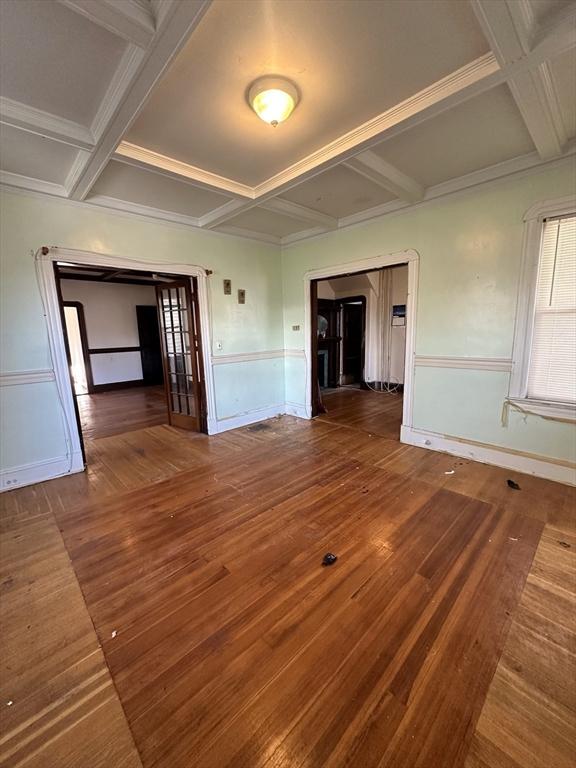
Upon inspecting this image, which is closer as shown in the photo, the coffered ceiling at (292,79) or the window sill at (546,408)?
the coffered ceiling at (292,79)

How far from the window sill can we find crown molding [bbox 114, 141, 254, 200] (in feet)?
10.6

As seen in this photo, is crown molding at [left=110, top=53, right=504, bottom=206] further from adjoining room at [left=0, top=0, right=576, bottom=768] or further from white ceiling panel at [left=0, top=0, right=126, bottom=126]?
white ceiling panel at [left=0, top=0, right=126, bottom=126]

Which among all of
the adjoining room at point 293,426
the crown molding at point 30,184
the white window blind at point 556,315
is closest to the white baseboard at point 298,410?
the adjoining room at point 293,426

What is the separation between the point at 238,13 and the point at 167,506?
299 centimetres

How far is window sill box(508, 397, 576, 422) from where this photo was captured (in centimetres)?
265

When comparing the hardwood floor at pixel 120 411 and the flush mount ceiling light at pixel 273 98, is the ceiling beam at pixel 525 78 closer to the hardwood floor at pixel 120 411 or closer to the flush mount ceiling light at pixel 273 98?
the flush mount ceiling light at pixel 273 98

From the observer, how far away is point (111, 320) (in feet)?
24.3

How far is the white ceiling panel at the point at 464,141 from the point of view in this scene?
199 cm

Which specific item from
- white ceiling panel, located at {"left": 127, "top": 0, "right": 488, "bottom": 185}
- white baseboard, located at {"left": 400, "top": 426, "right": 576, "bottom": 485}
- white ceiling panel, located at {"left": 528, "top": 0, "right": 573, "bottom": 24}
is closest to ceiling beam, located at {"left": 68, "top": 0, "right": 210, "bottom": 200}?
white ceiling panel, located at {"left": 127, "top": 0, "right": 488, "bottom": 185}

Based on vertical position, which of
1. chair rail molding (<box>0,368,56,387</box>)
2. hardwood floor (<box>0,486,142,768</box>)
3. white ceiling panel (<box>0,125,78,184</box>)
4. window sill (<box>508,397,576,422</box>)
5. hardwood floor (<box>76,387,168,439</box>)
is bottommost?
hardwood floor (<box>0,486,142,768</box>)

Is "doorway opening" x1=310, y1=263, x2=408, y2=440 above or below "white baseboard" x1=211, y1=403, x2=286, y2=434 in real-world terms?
above

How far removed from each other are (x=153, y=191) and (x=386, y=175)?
2181 mm

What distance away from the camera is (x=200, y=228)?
3883mm

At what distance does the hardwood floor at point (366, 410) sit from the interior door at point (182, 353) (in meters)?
1.91
